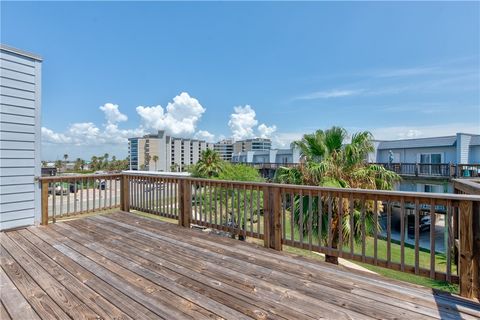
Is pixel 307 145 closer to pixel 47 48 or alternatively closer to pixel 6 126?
pixel 6 126

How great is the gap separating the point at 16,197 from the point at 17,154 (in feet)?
2.29

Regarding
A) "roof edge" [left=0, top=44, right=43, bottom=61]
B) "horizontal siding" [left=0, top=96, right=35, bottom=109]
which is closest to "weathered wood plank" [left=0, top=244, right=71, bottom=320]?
"horizontal siding" [left=0, top=96, right=35, bottom=109]

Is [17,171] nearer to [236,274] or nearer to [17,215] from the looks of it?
[17,215]

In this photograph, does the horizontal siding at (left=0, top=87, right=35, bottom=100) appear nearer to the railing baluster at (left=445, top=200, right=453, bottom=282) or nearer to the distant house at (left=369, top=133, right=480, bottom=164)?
the railing baluster at (left=445, top=200, right=453, bottom=282)

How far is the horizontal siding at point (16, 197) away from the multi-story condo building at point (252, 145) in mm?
74880

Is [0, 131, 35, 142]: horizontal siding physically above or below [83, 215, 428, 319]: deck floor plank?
above

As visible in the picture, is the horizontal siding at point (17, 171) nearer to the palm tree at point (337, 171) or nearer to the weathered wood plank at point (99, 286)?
the weathered wood plank at point (99, 286)

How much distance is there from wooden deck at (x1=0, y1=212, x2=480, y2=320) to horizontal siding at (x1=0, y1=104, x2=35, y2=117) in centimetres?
199

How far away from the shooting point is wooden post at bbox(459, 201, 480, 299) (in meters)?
1.88

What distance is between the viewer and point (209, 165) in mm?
18219

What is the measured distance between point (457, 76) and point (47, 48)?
17477 millimetres

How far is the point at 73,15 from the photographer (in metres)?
6.41

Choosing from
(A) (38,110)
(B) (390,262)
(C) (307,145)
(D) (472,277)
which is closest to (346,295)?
(B) (390,262)

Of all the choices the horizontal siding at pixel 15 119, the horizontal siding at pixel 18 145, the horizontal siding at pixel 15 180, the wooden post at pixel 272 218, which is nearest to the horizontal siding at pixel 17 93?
the horizontal siding at pixel 15 119
